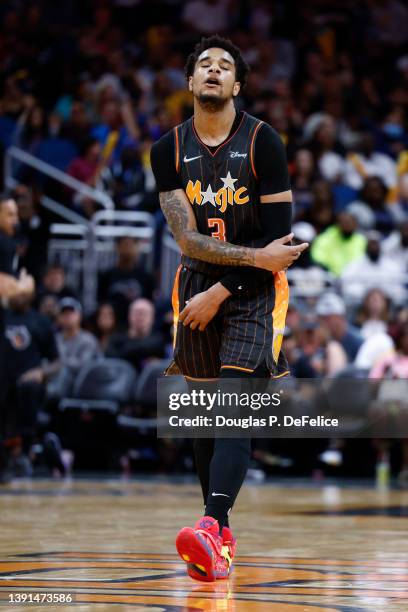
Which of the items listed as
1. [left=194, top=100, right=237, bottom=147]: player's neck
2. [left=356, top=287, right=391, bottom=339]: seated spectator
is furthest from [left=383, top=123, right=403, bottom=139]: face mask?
[left=194, top=100, right=237, bottom=147]: player's neck

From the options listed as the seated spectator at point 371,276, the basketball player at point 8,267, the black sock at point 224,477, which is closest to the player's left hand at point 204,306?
the black sock at point 224,477

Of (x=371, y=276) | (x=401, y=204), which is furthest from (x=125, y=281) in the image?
(x=401, y=204)

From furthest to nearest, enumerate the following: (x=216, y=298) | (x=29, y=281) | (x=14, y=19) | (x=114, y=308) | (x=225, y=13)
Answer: (x=225, y=13), (x=14, y=19), (x=114, y=308), (x=29, y=281), (x=216, y=298)

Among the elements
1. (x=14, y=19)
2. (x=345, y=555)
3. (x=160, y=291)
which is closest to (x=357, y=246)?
(x=160, y=291)

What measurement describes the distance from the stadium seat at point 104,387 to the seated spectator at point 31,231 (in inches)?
57.1

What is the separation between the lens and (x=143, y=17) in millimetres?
19844

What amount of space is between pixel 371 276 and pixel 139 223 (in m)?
2.82

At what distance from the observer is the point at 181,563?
5.25m

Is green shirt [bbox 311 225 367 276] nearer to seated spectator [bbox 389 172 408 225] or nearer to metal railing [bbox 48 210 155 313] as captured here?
seated spectator [bbox 389 172 408 225]

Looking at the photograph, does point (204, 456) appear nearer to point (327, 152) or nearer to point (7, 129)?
point (7, 129)

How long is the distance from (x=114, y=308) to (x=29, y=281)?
522 centimetres

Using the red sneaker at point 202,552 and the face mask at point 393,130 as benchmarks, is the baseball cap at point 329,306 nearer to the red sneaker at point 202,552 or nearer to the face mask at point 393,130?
the face mask at point 393,130

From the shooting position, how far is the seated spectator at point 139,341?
13799 millimetres

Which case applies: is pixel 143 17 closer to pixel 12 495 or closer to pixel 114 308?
pixel 114 308
